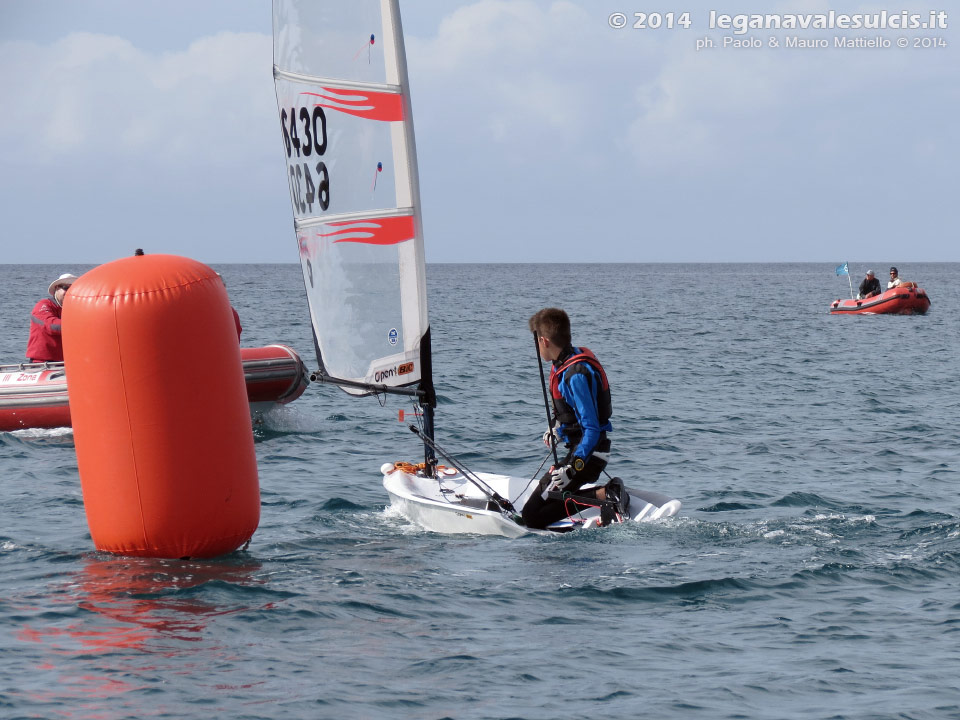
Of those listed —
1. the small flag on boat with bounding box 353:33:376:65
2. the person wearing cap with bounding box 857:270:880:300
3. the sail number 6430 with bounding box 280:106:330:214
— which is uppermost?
the small flag on boat with bounding box 353:33:376:65

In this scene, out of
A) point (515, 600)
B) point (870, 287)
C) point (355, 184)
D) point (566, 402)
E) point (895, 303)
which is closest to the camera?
point (515, 600)

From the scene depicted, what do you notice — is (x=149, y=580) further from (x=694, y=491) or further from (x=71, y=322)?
(x=694, y=491)

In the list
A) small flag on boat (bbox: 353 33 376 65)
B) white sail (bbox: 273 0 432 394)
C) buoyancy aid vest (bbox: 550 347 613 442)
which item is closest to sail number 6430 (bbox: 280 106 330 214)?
white sail (bbox: 273 0 432 394)

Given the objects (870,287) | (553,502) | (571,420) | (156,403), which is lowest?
(870,287)

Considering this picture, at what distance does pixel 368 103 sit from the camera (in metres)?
8.34

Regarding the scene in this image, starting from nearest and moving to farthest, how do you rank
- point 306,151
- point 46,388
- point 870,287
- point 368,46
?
point 368,46 → point 306,151 → point 46,388 → point 870,287

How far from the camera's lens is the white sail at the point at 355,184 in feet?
27.1

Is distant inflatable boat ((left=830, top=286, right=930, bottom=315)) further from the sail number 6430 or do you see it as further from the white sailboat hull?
the sail number 6430

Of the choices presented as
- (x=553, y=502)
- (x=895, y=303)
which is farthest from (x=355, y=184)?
(x=895, y=303)

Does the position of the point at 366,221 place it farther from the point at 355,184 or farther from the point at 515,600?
the point at 515,600

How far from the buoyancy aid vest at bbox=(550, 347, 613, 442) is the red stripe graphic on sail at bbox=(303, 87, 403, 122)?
2.33 m

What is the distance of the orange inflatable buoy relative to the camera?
6.22 meters

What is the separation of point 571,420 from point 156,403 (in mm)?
2855

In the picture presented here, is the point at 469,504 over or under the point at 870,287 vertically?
over
